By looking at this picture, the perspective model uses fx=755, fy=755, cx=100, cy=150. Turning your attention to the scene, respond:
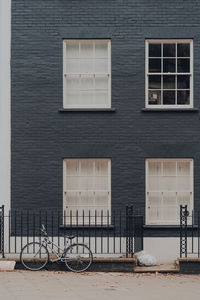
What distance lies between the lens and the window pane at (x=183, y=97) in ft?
70.4

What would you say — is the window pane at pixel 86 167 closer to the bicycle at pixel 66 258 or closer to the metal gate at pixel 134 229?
the metal gate at pixel 134 229

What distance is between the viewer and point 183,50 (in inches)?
846

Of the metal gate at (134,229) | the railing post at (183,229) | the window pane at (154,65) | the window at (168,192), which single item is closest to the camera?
the railing post at (183,229)

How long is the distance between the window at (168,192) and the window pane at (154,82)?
2.11 metres

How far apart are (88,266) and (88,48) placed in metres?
6.29

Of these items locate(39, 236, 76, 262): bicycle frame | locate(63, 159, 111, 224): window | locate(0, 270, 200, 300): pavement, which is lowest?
locate(0, 270, 200, 300): pavement

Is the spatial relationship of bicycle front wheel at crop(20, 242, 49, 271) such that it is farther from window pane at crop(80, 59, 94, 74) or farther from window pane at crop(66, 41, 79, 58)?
window pane at crop(66, 41, 79, 58)

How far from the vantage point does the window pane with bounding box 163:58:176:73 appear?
70.5 feet

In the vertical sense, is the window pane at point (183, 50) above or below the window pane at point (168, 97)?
above

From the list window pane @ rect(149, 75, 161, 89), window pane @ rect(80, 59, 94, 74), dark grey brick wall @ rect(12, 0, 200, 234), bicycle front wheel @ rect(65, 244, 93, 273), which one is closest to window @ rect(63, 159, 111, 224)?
dark grey brick wall @ rect(12, 0, 200, 234)

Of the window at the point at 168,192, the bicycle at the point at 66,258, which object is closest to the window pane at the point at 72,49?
the window at the point at 168,192

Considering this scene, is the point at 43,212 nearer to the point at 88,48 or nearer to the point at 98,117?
the point at 98,117

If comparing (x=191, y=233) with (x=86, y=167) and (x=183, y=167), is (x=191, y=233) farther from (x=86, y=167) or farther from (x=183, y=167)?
(x=86, y=167)

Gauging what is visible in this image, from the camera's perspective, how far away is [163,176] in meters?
21.4
